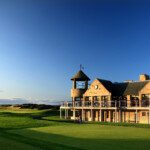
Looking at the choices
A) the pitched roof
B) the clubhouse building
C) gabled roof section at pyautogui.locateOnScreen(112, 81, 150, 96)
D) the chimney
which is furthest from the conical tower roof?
the chimney

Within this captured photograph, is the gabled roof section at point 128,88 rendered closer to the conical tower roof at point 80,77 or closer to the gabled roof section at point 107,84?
the gabled roof section at point 107,84

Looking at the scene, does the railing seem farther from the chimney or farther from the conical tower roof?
the chimney

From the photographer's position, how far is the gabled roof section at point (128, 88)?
49.0 metres

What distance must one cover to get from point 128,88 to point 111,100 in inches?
118

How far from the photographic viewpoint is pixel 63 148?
17.1m

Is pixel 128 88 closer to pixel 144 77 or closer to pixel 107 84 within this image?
pixel 144 77

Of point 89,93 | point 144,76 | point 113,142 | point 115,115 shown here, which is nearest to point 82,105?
point 89,93

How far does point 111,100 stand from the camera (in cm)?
5075

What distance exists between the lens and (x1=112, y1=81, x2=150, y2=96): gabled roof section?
49006 millimetres

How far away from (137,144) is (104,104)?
30919mm

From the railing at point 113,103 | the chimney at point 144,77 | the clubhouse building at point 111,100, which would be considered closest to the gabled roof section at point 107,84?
the clubhouse building at point 111,100

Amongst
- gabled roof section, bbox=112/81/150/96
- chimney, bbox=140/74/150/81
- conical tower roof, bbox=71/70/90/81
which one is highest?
conical tower roof, bbox=71/70/90/81

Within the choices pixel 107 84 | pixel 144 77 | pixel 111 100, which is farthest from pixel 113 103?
pixel 144 77

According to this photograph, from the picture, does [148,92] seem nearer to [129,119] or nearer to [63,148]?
[129,119]
